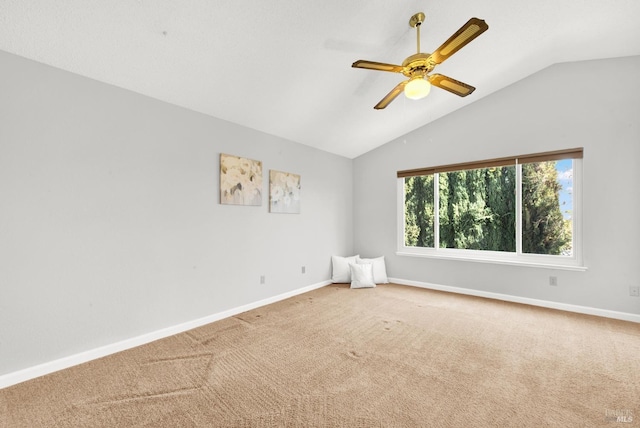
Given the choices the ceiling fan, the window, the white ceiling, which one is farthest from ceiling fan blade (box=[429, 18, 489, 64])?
the window

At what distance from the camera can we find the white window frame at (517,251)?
3450 millimetres

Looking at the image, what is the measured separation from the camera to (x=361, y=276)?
4.60 meters

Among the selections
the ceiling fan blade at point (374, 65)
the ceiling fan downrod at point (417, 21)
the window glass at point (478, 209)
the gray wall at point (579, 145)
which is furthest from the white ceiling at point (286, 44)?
the window glass at point (478, 209)

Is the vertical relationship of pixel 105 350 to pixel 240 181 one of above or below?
below

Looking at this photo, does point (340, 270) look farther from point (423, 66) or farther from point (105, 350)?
point (423, 66)

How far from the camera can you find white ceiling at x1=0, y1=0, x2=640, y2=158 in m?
1.91

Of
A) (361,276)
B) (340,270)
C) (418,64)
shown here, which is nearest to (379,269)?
(361,276)

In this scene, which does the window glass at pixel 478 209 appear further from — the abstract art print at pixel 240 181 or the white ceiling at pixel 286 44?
the abstract art print at pixel 240 181

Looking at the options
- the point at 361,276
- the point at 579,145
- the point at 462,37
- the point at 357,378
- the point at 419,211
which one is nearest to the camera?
the point at 462,37

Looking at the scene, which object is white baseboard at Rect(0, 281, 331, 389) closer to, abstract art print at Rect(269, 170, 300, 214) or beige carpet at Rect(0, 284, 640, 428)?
beige carpet at Rect(0, 284, 640, 428)

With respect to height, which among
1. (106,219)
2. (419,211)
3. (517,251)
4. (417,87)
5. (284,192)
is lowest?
(517,251)

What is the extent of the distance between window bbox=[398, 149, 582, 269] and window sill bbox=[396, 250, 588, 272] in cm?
1

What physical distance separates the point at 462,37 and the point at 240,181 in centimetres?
274

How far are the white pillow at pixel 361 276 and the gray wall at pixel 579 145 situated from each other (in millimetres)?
993
